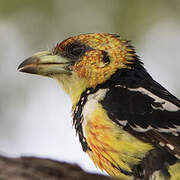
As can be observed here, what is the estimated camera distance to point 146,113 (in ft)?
13.1

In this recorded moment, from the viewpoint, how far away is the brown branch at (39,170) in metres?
2.29

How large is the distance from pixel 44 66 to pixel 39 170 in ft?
7.96

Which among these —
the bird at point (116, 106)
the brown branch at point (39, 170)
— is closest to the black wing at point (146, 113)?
the bird at point (116, 106)

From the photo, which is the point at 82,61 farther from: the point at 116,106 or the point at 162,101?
the point at 162,101

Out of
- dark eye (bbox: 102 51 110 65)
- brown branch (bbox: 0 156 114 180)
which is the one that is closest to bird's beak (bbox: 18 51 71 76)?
dark eye (bbox: 102 51 110 65)

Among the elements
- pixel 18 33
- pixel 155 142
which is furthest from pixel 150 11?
pixel 155 142

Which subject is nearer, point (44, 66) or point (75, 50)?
point (44, 66)

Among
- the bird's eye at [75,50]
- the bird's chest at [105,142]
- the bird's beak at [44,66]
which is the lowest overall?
the bird's chest at [105,142]

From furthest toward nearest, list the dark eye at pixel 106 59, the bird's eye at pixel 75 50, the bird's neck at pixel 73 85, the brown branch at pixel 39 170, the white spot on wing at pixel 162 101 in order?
the bird's eye at pixel 75 50
the dark eye at pixel 106 59
the bird's neck at pixel 73 85
the white spot on wing at pixel 162 101
the brown branch at pixel 39 170

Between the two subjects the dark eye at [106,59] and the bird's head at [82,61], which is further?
the dark eye at [106,59]

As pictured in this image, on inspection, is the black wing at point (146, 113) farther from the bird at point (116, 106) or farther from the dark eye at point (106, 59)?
the dark eye at point (106, 59)

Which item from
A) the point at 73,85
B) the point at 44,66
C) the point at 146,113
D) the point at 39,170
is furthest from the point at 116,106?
the point at 39,170

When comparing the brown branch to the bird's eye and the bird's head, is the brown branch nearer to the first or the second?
the bird's head

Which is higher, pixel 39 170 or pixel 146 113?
pixel 39 170
